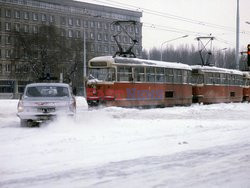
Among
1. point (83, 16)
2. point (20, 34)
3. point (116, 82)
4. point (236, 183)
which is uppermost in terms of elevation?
point (83, 16)

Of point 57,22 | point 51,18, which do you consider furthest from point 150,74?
point 57,22

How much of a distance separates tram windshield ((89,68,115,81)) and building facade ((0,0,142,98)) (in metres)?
50.0

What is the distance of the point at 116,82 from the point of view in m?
25.9

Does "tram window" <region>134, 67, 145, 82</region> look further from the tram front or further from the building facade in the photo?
the building facade

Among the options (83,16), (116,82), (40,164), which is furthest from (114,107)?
(83,16)

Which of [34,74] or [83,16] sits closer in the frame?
[34,74]

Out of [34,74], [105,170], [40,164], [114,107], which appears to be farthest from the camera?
[34,74]

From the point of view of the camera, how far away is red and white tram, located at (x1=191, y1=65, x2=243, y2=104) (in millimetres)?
36125

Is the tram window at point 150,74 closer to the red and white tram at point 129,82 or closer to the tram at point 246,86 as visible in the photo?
the red and white tram at point 129,82

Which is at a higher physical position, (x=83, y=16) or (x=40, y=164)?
(x=83, y=16)

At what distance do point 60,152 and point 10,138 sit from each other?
3232 mm

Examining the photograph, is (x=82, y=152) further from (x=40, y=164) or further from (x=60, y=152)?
(x=40, y=164)

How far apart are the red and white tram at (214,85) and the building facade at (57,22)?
127 feet

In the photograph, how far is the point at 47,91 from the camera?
661 inches
